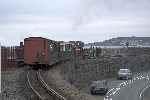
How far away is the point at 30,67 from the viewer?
1736 inches

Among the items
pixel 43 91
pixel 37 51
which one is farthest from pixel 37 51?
pixel 43 91

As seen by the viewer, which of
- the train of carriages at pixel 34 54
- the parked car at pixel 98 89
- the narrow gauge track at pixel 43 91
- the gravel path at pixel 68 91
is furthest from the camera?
the train of carriages at pixel 34 54

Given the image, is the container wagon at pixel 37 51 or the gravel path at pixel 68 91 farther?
the container wagon at pixel 37 51

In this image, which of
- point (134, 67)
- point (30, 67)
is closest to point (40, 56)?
point (30, 67)

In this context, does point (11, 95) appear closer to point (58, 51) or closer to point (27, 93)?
point (27, 93)

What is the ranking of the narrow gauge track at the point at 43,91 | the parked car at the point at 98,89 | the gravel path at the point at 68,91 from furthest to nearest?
the parked car at the point at 98,89, the gravel path at the point at 68,91, the narrow gauge track at the point at 43,91

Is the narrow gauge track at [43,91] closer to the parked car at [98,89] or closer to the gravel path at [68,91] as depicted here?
the gravel path at [68,91]

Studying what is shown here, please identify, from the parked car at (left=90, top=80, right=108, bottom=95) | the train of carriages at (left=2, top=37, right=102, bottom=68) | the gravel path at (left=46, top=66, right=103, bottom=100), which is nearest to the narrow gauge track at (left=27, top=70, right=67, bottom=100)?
the gravel path at (left=46, top=66, right=103, bottom=100)

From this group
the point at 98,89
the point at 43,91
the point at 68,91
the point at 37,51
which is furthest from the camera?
the point at 37,51

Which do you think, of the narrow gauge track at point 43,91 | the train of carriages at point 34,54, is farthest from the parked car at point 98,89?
the train of carriages at point 34,54

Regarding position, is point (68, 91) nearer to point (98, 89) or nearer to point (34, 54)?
point (98, 89)

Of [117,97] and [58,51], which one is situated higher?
[58,51]

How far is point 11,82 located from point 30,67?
13153mm

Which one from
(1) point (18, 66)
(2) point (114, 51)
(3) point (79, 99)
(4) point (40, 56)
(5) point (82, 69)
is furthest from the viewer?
(2) point (114, 51)
